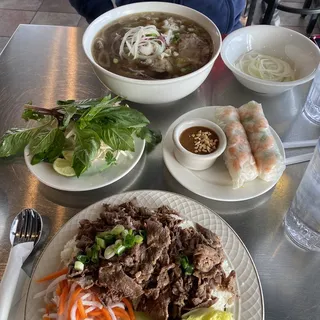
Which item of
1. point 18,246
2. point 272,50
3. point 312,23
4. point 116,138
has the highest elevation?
point 272,50

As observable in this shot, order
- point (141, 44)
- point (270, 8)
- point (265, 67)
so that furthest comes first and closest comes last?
1. point (270, 8)
2. point (265, 67)
3. point (141, 44)

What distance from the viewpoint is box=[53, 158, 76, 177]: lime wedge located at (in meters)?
1.18

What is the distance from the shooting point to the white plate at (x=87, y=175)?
1.17 m

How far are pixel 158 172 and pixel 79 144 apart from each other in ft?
1.04

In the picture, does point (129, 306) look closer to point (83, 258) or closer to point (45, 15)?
point (83, 258)

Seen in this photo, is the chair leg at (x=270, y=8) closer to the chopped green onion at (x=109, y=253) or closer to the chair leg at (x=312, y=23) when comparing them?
the chair leg at (x=312, y=23)

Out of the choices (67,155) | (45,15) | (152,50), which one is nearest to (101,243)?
(67,155)

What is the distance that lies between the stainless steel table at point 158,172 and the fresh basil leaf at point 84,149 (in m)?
0.17

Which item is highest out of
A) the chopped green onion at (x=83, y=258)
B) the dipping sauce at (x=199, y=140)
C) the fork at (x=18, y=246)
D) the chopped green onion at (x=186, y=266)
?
the dipping sauce at (x=199, y=140)

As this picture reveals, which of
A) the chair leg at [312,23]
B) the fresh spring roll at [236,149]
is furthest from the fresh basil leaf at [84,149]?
the chair leg at [312,23]

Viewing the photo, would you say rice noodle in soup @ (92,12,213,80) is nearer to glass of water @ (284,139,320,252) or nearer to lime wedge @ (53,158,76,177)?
lime wedge @ (53,158,76,177)

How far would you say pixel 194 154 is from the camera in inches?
47.3

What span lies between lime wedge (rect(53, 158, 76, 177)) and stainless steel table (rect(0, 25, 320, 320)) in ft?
0.36

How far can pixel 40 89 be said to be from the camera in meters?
1.61
